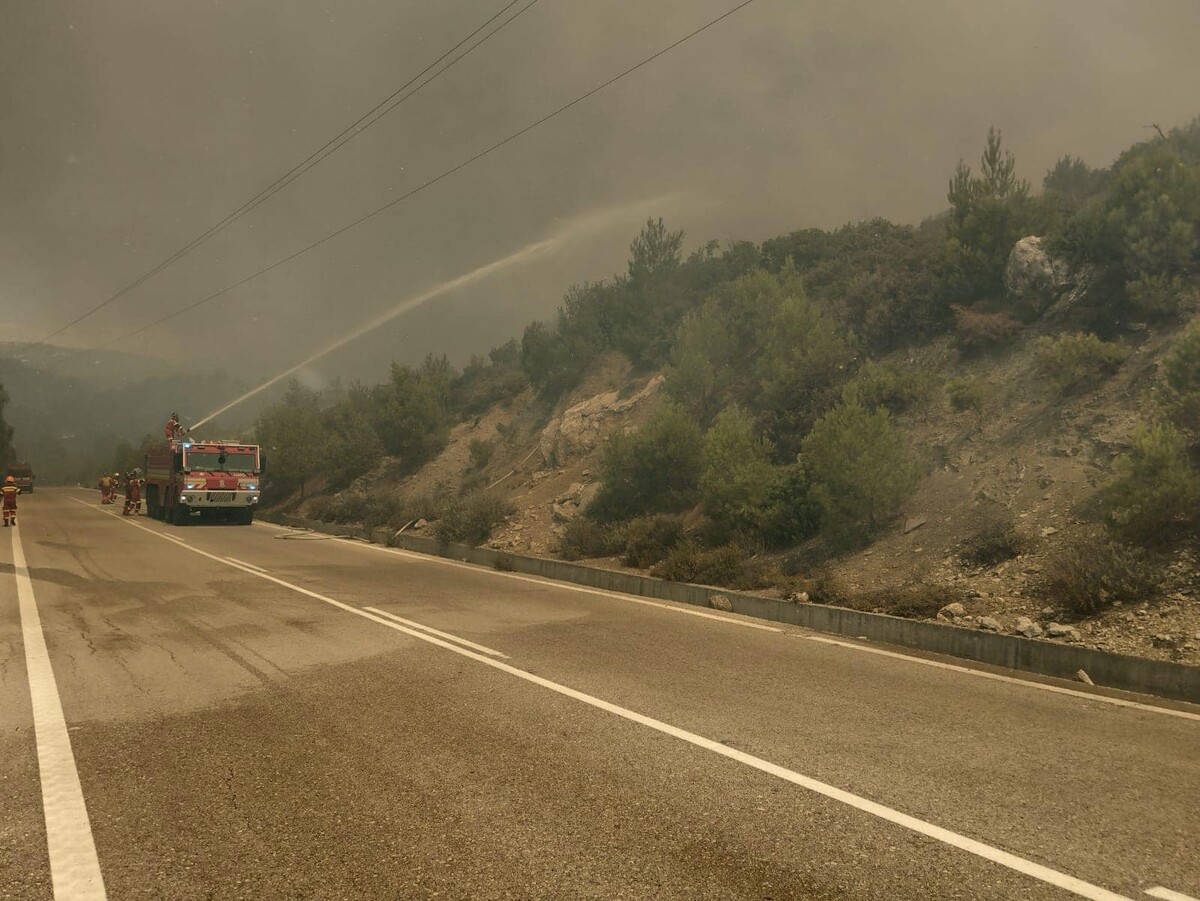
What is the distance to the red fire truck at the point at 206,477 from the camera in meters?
29.8

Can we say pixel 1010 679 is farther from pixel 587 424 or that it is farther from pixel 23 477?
pixel 23 477

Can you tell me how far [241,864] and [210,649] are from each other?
221 inches

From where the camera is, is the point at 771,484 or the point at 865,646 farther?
the point at 771,484

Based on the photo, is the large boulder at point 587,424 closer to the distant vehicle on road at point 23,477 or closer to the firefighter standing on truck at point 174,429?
the firefighter standing on truck at point 174,429

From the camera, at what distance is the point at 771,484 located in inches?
631

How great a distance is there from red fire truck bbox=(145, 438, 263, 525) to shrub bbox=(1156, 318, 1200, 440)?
27.5 m

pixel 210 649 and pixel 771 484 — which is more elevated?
pixel 771 484

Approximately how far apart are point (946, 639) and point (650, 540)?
7.88 metres

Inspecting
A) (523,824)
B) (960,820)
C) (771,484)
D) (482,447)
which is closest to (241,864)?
(523,824)

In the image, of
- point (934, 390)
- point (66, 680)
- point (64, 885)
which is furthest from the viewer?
point (934, 390)

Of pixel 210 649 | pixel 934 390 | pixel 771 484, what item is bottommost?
pixel 210 649

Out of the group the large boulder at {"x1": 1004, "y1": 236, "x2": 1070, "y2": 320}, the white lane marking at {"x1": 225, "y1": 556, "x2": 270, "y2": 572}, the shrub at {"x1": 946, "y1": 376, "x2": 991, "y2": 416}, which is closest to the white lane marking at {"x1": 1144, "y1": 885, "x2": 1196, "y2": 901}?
the shrub at {"x1": 946, "y1": 376, "x2": 991, "y2": 416}

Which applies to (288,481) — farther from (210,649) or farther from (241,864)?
(241,864)

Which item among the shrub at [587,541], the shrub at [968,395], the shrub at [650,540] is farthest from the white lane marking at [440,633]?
the shrub at [968,395]
